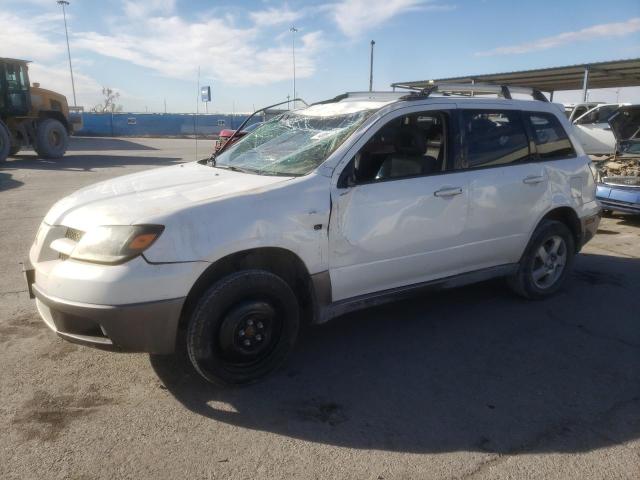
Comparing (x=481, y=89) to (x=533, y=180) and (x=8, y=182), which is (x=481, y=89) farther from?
(x=8, y=182)

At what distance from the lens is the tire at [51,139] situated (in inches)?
675

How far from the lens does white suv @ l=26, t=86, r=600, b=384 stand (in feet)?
8.75

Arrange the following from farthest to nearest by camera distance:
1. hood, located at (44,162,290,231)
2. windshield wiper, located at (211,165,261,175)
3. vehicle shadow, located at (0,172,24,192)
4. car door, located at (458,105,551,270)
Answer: vehicle shadow, located at (0,172,24,192), car door, located at (458,105,551,270), windshield wiper, located at (211,165,261,175), hood, located at (44,162,290,231)

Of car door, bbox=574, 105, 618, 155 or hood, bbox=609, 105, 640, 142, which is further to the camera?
car door, bbox=574, 105, 618, 155

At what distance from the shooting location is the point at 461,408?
289 cm

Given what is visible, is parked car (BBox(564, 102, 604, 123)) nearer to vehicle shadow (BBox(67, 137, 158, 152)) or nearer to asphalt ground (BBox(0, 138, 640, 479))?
asphalt ground (BBox(0, 138, 640, 479))

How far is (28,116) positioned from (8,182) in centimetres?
634

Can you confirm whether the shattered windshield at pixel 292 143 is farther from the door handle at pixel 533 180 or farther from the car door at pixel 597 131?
the car door at pixel 597 131

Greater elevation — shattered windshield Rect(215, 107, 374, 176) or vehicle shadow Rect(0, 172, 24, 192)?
shattered windshield Rect(215, 107, 374, 176)

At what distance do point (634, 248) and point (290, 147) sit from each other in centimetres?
516

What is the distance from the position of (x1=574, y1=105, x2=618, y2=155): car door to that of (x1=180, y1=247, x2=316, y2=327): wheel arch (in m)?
11.7

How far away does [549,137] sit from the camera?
4.46 metres

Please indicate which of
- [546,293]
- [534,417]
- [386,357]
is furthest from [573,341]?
[386,357]

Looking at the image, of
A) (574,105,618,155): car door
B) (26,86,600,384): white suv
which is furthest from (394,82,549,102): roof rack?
(574,105,618,155): car door
